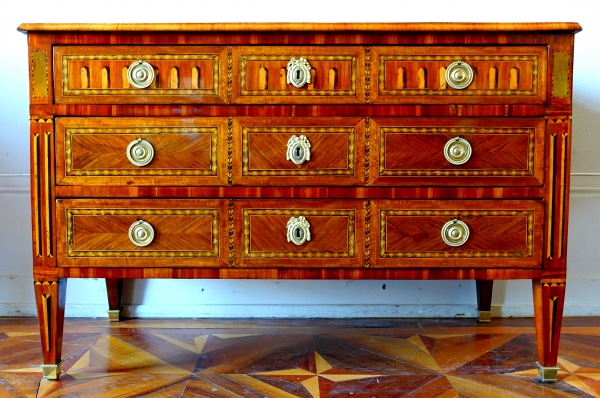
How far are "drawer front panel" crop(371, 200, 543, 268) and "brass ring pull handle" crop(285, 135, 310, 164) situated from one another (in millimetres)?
195

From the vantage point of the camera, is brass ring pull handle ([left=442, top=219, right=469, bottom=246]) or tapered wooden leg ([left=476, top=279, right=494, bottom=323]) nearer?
brass ring pull handle ([left=442, top=219, right=469, bottom=246])

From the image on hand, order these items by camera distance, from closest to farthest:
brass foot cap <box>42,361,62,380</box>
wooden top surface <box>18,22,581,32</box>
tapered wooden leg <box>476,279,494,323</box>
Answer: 1. wooden top surface <box>18,22,581,32</box>
2. brass foot cap <box>42,361,62,380</box>
3. tapered wooden leg <box>476,279,494,323</box>

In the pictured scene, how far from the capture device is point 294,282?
200 cm

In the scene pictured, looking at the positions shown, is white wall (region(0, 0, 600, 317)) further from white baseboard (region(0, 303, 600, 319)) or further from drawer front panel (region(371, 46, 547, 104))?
drawer front panel (region(371, 46, 547, 104))

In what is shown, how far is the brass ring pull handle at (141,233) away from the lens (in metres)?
1.37

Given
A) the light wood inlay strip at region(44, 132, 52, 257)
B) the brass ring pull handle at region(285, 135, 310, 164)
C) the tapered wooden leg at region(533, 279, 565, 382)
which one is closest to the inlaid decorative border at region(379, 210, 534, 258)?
the tapered wooden leg at region(533, 279, 565, 382)

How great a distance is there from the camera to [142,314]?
1.99m

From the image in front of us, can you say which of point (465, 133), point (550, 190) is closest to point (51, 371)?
point (465, 133)

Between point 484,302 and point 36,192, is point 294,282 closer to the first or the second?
point 484,302

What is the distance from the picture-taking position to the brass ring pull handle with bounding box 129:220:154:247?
137 centimetres

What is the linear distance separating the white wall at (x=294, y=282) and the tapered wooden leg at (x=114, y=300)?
0.15ft

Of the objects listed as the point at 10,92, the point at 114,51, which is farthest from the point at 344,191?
the point at 10,92

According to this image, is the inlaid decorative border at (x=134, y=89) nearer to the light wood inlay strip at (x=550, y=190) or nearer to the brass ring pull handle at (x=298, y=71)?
the brass ring pull handle at (x=298, y=71)

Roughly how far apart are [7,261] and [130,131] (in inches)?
36.9
